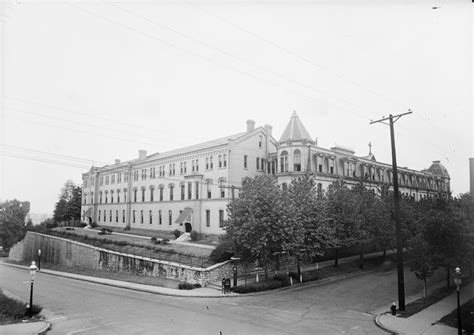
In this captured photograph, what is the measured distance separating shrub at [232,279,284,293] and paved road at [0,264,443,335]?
967mm

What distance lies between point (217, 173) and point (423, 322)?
29122 mm

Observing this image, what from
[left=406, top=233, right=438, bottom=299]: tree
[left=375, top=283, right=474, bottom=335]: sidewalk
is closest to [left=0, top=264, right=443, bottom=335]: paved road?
[left=375, top=283, right=474, bottom=335]: sidewalk

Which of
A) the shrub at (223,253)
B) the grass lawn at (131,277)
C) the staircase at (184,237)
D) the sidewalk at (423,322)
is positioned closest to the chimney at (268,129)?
the staircase at (184,237)

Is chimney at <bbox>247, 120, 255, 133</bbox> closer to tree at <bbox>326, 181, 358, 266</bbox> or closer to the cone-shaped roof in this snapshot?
the cone-shaped roof

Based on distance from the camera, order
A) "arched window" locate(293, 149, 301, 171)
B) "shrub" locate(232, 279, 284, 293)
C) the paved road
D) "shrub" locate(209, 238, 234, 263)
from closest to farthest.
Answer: the paved road
"shrub" locate(232, 279, 284, 293)
"shrub" locate(209, 238, 234, 263)
"arched window" locate(293, 149, 301, 171)

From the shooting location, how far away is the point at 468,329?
601 inches

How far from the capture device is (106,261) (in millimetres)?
38031

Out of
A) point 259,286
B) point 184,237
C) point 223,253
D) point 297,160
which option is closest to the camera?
point 259,286

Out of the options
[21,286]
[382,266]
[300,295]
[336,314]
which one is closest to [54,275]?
[21,286]

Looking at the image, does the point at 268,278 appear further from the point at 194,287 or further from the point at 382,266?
the point at 382,266

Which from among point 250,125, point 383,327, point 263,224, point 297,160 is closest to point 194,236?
point 297,160

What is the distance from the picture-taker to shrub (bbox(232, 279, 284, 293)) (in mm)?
24609

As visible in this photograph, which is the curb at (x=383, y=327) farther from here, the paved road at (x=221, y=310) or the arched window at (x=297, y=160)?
the arched window at (x=297, y=160)

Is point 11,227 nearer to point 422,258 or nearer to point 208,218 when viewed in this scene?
point 208,218
